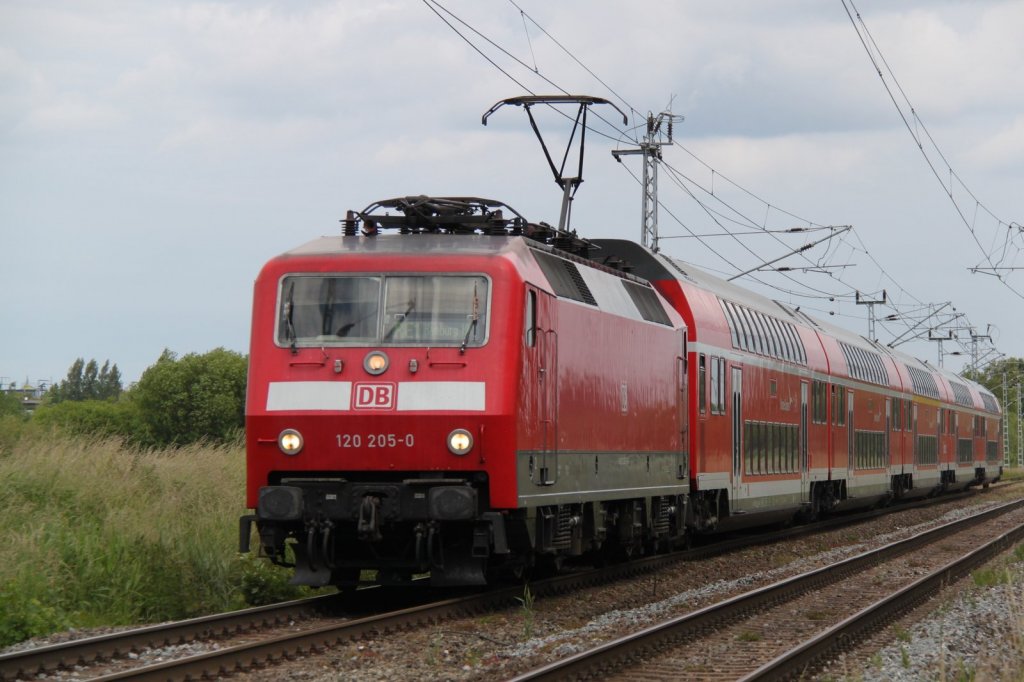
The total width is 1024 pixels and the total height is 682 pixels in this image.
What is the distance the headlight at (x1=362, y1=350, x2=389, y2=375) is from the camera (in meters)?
12.1

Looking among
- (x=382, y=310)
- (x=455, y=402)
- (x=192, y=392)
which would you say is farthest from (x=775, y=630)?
(x=192, y=392)

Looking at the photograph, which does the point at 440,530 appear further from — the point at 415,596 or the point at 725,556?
the point at 725,556

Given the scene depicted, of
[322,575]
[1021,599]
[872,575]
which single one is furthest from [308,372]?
[872,575]

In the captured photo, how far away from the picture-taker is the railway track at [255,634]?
9.17 metres

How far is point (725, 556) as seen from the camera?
19.9 metres

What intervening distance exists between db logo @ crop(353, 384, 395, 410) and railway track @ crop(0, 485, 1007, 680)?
1.72 metres

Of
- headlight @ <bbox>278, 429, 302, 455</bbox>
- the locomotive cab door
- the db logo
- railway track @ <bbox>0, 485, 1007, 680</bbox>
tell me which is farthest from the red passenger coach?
headlight @ <bbox>278, 429, 302, 455</bbox>

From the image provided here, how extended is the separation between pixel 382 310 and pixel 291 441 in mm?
1356

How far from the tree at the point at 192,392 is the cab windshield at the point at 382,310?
62723 mm

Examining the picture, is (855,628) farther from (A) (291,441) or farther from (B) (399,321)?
(A) (291,441)

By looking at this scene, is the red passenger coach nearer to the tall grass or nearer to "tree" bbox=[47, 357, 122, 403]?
the tall grass

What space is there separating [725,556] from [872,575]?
275 centimetres

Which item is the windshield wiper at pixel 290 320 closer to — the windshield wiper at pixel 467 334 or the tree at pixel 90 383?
the windshield wiper at pixel 467 334

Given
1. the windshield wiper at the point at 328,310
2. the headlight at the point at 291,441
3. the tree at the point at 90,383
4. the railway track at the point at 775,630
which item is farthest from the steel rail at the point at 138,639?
the tree at the point at 90,383
